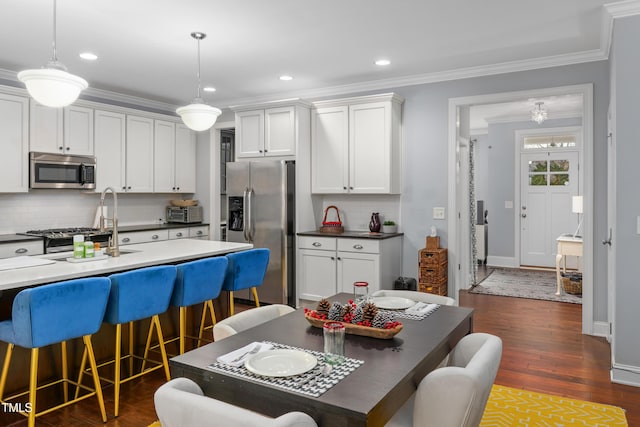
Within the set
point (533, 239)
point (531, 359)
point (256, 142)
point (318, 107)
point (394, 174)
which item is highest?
point (318, 107)

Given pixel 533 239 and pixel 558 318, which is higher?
pixel 533 239

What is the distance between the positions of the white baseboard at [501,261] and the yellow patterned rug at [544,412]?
18.3 feet

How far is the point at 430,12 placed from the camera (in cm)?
340

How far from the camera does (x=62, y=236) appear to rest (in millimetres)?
4758

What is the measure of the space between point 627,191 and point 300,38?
2693mm

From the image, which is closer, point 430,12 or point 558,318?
point 430,12

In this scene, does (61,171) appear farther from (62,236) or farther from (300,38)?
(300,38)

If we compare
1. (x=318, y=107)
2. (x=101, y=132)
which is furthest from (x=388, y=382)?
(x=101, y=132)

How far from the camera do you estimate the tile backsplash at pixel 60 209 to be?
4953mm

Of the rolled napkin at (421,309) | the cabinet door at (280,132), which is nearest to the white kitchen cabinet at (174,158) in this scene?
the cabinet door at (280,132)

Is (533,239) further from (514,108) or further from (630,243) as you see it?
(630,243)

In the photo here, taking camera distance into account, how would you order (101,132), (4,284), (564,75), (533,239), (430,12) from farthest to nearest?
(533,239)
(101,132)
(564,75)
(430,12)
(4,284)

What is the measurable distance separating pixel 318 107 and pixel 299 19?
6.61ft

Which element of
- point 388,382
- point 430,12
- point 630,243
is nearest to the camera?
point 388,382
